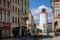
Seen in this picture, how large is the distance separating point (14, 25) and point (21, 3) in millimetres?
9287

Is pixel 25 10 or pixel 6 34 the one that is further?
pixel 25 10

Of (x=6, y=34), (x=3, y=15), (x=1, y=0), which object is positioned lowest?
(x=6, y=34)

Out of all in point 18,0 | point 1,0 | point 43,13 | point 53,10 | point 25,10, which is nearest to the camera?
point 1,0

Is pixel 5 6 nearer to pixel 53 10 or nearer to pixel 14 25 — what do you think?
pixel 14 25

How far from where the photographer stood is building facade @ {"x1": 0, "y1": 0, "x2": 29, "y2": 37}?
1601 inches

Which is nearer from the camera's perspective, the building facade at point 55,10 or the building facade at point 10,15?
the building facade at point 10,15

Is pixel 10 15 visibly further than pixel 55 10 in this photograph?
No

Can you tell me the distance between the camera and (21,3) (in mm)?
54781

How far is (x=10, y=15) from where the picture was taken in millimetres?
45188

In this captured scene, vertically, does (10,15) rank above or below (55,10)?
below

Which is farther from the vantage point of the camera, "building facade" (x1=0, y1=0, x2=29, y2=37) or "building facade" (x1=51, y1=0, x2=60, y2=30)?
"building facade" (x1=51, y1=0, x2=60, y2=30)

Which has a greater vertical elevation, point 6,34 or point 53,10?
point 53,10

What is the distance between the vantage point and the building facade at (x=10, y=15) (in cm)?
4066

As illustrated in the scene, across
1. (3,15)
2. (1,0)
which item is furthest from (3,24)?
(1,0)
